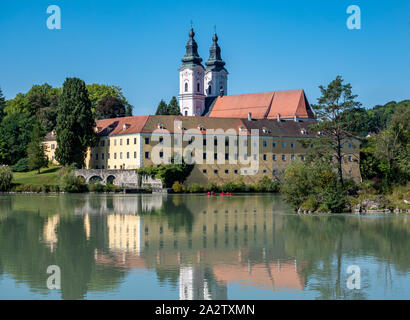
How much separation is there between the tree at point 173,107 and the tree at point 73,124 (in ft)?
109


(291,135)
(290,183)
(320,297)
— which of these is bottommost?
(320,297)

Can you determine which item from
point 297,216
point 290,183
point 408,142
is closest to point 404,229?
point 297,216

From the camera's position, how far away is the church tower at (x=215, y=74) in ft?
413

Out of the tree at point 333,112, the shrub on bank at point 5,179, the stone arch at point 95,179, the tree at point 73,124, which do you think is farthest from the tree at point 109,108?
the tree at point 333,112

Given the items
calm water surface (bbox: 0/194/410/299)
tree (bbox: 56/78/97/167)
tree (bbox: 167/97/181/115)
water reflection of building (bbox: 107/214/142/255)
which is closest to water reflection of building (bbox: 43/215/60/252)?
calm water surface (bbox: 0/194/410/299)

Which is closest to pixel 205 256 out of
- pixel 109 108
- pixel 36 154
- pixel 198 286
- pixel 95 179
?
pixel 198 286

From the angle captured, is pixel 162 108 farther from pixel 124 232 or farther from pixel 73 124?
pixel 124 232

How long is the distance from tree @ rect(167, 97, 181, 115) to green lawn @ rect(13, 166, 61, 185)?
3088cm

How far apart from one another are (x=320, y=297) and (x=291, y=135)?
72137 millimetres

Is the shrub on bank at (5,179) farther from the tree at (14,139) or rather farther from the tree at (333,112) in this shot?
the tree at (333,112)

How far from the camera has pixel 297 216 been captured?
38469mm

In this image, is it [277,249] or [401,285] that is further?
[277,249]

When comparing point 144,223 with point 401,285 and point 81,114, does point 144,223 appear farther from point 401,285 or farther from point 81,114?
point 81,114

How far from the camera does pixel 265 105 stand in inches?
4377
